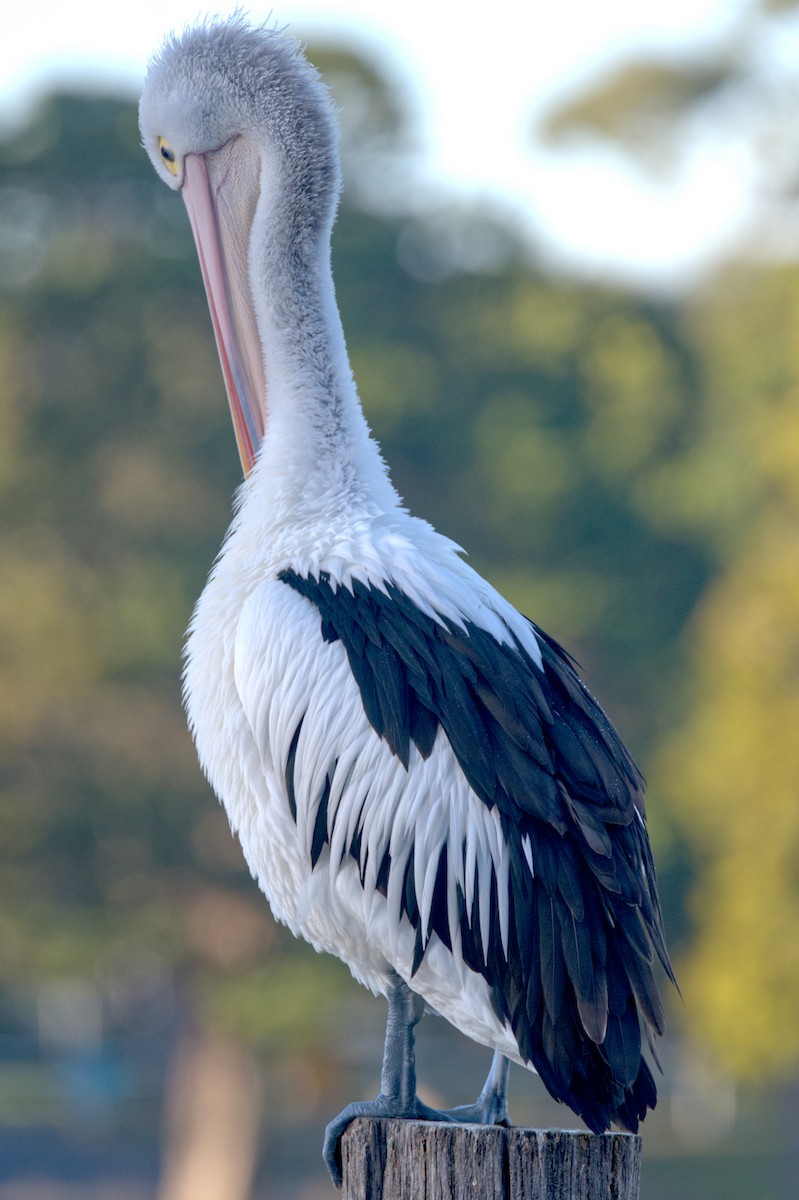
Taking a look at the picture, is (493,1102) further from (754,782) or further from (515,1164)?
(754,782)

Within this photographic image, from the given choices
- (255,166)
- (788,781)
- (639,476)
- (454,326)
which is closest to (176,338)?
(454,326)

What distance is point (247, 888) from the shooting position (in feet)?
55.5

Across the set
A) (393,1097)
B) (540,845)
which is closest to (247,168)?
(540,845)

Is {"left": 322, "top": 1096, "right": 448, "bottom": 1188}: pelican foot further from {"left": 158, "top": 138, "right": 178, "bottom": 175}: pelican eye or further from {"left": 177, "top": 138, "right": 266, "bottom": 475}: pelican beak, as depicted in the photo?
{"left": 158, "top": 138, "right": 178, "bottom": 175}: pelican eye

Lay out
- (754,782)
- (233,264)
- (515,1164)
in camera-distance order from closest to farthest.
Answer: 1. (515,1164)
2. (233,264)
3. (754,782)

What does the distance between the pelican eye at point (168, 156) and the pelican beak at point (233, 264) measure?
6cm

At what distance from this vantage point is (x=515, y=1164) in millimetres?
2992

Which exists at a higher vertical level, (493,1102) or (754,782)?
(754,782)

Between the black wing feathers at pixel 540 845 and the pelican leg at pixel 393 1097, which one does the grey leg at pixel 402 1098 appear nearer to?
the pelican leg at pixel 393 1097

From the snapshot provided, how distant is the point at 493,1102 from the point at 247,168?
234 cm

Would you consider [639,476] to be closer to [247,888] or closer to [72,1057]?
[247,888]

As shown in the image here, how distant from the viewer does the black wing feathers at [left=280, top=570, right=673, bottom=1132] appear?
326cm

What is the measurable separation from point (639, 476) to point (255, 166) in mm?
14860

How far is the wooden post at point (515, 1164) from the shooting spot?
9.80ft
